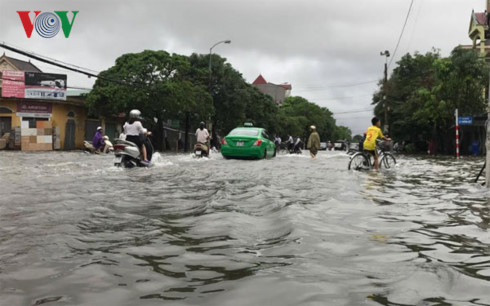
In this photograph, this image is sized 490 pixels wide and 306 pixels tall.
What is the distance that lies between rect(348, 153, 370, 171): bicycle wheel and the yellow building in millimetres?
25851

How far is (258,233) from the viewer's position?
4344 mm

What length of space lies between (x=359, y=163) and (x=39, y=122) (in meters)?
26.9

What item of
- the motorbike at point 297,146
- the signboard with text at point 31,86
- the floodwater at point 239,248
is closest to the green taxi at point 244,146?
the motorbike at point 297,146

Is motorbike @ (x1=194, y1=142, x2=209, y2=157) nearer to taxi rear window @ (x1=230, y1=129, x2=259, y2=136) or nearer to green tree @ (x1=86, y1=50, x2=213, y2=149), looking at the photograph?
taxi rear window @ (x1=230, y1=129, x2=259, y2=136)

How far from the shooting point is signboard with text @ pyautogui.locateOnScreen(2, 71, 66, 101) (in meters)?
31.6

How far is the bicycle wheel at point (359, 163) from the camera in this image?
12.8 m

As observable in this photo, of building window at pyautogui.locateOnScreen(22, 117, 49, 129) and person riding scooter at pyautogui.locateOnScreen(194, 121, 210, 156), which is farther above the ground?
building window at pyautogui.locateOnScreen(22, 117, 49, 129)

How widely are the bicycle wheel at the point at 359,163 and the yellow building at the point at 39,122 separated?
25851 mm

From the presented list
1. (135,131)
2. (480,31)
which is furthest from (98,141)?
(480,31)

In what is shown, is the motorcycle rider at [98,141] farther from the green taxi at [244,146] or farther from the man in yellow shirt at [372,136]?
the man in yellow shirt at [372,136]

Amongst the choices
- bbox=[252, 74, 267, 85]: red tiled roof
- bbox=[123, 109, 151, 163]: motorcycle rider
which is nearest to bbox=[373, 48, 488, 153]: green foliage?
bbox=[123, 109, 151, 163]: motorcycle rider

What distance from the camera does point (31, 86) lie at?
3222 centimetres

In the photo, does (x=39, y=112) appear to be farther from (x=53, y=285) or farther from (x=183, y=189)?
(x=53, y=285)

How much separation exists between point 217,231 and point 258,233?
1.32 feet
